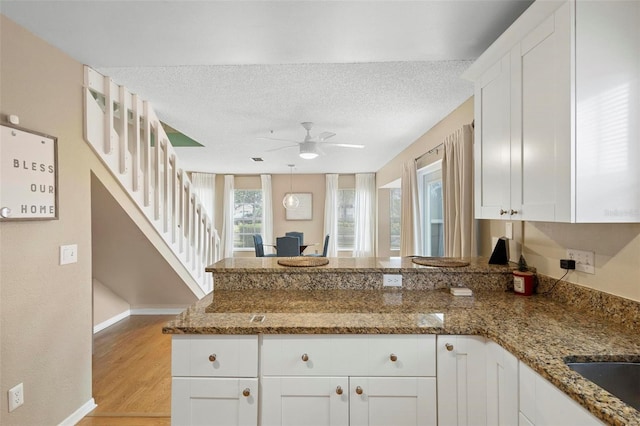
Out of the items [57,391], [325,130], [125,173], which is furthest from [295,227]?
[57,391]

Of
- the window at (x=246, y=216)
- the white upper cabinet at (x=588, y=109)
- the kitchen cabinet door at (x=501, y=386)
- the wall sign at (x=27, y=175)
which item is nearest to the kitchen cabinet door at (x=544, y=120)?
the white upper cabinet at (x=588, y=109)

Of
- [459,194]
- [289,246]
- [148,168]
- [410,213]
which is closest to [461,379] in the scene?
[459,194]

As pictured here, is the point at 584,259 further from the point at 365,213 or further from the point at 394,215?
the point at 365,213

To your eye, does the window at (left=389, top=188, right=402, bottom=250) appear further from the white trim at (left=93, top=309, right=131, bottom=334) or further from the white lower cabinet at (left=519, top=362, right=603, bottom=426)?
the white lower cabinet at (left=519, top=362, right=603, bottom=426)

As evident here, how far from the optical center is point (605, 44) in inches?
47.0

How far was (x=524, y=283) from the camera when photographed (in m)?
1.77

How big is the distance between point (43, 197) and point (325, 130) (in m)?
2.85

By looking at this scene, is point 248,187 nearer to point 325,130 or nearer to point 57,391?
point 325,130

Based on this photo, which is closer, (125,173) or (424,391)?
Result: (424,391)

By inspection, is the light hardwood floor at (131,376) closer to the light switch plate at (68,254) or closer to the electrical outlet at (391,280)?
the light switch plate at (68,254)

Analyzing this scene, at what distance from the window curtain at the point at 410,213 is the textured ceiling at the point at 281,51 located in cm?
98

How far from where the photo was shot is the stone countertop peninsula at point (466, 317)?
1.05m

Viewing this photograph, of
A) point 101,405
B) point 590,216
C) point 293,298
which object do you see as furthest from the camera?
point 101,405

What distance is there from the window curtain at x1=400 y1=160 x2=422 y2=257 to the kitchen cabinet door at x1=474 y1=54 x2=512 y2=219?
2400mm
